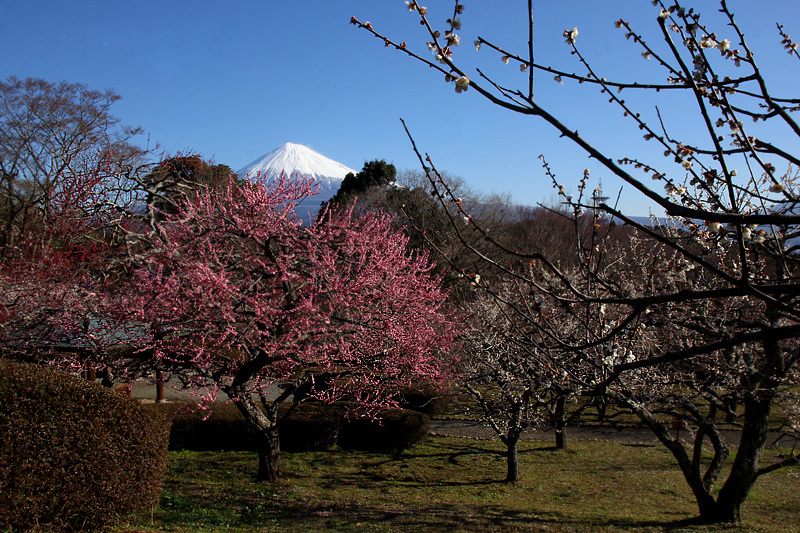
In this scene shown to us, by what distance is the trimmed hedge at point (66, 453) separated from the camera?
4.86 m

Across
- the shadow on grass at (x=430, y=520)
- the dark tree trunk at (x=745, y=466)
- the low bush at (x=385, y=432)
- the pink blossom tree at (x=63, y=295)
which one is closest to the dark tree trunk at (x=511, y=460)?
the shadow on grass at (x=430, y=520)

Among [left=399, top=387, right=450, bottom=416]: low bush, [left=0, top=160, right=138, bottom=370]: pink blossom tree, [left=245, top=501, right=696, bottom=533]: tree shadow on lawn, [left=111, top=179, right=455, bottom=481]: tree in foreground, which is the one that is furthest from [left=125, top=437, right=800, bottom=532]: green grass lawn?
[left=0, top=160, right=138, bottom=370]: pink blossom tree

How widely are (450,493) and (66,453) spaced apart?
253 inches

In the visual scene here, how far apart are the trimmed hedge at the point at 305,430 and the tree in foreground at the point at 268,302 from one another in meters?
2.78

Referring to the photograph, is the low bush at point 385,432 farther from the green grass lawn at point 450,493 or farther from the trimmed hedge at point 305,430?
the green grass lawn at point 450,493

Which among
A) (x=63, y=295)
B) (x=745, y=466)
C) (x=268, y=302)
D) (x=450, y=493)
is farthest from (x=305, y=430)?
(x=745, y=466)

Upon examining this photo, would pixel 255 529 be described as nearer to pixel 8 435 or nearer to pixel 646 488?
pixel 8 435

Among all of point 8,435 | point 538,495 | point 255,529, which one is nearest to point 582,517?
point 538,495

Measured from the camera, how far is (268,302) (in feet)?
24.9

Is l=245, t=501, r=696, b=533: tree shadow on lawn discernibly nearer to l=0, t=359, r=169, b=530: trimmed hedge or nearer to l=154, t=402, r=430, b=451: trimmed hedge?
l=0, t=359, r=169, b=530: trimmed hedge

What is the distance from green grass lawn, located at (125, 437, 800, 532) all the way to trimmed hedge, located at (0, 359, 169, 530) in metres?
0.48

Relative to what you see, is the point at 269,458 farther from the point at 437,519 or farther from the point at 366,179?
the point at 366,179

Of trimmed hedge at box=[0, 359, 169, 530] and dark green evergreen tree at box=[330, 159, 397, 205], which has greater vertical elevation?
dark green evergreen tree at box=[330, 159, 397, 205]

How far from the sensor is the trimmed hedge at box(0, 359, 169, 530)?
486 cm
